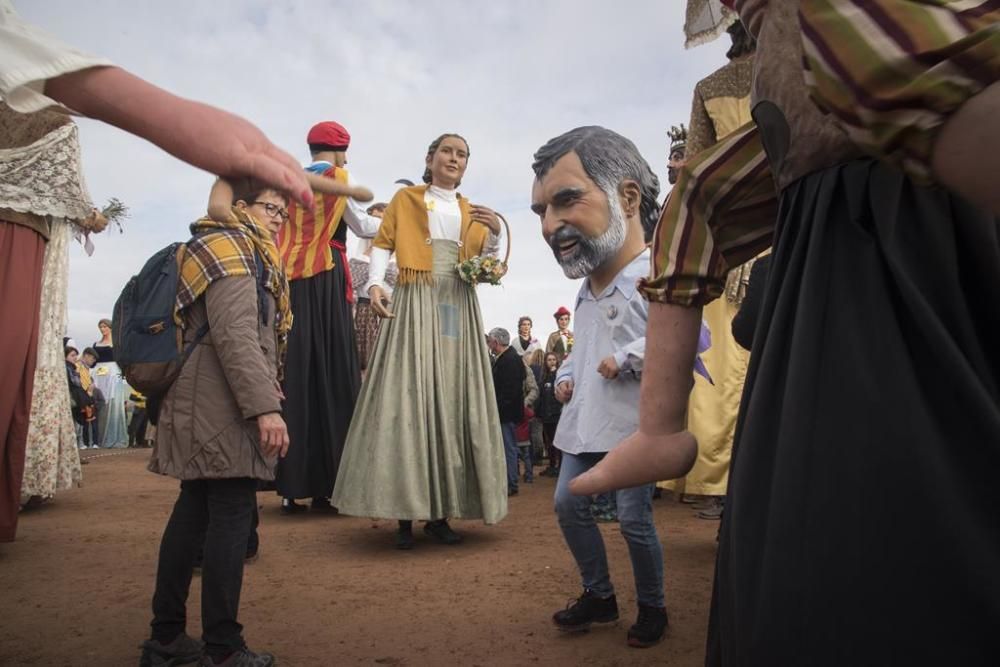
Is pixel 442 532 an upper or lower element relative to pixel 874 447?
lower

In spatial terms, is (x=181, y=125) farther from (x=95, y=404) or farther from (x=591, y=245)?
(x=95, y=404)

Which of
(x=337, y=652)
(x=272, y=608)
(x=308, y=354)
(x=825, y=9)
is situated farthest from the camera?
(x=308, y=354)

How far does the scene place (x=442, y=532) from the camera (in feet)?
14.0

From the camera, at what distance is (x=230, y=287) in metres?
2.51

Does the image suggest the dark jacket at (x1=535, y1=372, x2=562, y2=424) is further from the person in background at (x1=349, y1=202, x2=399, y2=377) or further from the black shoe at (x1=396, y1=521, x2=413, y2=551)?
the black shoe at (x1=396, y1=521, x2=413, y2=551)

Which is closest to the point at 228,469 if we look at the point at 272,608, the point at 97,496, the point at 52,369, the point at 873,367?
the point at 272,608

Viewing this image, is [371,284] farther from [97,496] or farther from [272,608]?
[97,496]

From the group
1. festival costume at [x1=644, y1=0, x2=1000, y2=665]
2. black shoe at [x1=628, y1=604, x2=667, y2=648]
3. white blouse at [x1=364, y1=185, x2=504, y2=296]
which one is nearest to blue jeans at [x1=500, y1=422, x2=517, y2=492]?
white blouse at [x1=364, y1=185, x2=504, y2=296]

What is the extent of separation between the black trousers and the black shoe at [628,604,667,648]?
4.49 feet

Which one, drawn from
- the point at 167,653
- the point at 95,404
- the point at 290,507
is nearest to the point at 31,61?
the point at 167,653

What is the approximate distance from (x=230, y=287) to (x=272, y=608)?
145 cm

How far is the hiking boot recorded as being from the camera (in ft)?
7.55

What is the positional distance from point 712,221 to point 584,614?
2004mm

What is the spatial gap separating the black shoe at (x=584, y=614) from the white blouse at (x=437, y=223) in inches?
86.2
